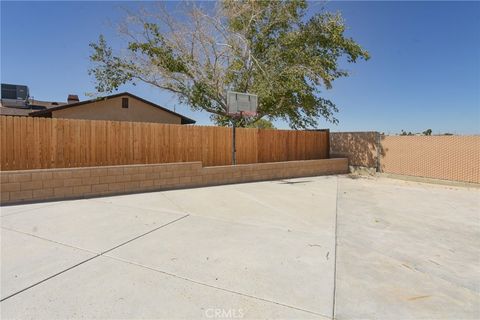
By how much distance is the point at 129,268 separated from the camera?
3104mm

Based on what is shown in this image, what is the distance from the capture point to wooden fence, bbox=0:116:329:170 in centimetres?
628

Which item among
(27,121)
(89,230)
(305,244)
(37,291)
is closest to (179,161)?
(27,121)

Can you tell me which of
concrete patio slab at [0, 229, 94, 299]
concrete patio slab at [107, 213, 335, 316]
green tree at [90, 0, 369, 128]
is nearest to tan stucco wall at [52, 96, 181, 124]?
green tree at [90, 0, 369, 128]

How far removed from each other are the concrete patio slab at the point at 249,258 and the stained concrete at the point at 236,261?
0.02 m

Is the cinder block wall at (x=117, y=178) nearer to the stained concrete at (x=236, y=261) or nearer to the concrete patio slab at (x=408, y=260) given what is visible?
the stained concrete at (x=236, y=261)

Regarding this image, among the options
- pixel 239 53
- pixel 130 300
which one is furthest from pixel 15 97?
pixel 130 300

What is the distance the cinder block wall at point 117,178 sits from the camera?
607cm

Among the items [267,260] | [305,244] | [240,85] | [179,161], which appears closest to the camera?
[267,260]

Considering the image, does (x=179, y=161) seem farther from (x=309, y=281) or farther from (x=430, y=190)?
(x=430, y=190)

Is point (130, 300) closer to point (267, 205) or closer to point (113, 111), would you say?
point (267, 205)

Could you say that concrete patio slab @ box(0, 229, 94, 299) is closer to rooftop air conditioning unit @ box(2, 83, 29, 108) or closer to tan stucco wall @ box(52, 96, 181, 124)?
tan stucco wall @ box(52, 96, 181, 124)

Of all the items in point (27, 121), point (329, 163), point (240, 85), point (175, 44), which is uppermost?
point (175, 44)

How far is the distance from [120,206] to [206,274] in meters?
3.67

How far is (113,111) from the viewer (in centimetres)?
1584
